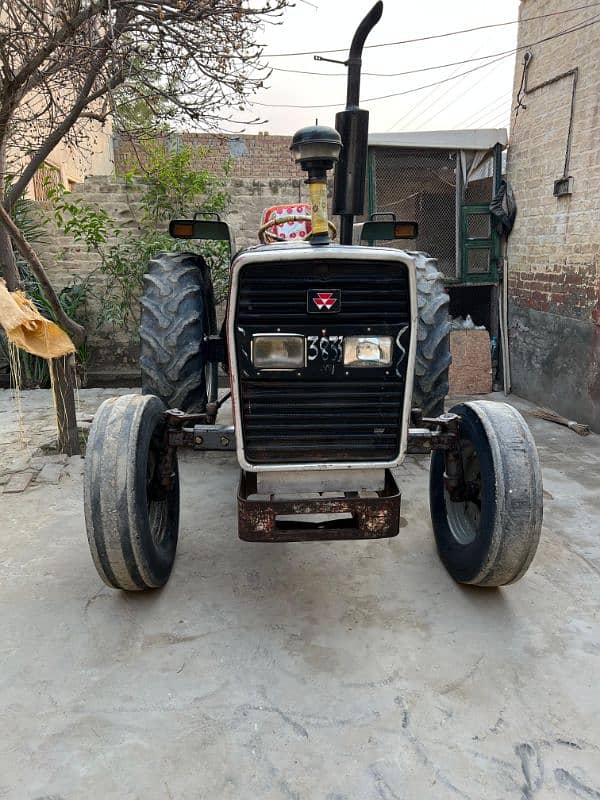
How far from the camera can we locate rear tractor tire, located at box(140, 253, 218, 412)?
3.21m

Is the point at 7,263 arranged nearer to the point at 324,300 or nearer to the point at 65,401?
the point at 65,401

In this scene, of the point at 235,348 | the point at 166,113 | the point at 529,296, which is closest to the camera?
the point at 235,348

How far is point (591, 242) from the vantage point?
16.1 feet

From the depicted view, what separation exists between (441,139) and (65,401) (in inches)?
191

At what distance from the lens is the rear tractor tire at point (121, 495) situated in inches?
85.2

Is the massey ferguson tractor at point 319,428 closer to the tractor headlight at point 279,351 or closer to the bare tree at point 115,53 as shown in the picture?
the tractor headlight at point 279,351

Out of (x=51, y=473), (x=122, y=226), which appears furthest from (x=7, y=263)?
(x=122, y=226)

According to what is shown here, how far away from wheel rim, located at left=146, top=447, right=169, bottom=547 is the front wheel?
1.30 meters

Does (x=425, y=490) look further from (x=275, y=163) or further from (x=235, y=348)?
(x=275, y=163)

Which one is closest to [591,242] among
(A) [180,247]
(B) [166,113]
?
(B) [166,113]

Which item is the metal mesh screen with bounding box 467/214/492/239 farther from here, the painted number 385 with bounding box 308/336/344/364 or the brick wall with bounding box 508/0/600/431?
the painted number 385 with bounding box 308/336/344/364

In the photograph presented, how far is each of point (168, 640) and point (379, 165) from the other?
593 centimetres

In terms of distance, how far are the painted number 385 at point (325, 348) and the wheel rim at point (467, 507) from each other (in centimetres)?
83

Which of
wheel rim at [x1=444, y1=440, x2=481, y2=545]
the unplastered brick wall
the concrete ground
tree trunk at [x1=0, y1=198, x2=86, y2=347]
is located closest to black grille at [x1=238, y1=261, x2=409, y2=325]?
wheel rim at [x1=444, y1=440, x2=481, y2=545]
